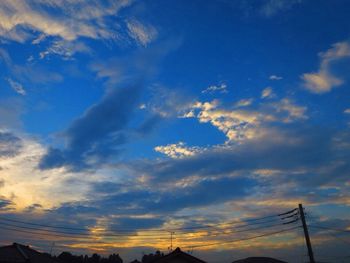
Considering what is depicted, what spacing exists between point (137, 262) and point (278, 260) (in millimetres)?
42664

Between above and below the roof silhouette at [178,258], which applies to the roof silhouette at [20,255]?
above

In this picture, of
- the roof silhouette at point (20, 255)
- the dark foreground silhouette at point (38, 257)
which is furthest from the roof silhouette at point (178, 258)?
the roof silhouette at point (20, 255)

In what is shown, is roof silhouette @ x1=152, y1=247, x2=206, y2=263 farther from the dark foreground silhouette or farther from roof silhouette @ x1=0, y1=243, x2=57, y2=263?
roof silhouette @ x1=0, y1=243, x2=57, y2=263

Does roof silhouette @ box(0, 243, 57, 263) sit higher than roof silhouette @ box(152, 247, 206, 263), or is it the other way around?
roof silhouette @ box(0, 243, 57, 263)

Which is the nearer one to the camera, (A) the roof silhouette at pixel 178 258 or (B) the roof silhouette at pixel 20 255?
(A) the roof silhouette at pixel 178 258

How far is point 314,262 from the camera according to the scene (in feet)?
118

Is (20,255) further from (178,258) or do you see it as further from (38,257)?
(178,258)

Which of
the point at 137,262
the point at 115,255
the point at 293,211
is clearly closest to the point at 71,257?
the point at 115,255

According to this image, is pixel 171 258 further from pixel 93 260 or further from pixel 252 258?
pixel 93 260

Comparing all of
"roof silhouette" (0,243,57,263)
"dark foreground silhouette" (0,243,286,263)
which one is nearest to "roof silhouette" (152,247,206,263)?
"dark foreground silhouette" (0,243,286,263)

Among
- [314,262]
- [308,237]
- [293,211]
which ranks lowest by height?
[314,262]

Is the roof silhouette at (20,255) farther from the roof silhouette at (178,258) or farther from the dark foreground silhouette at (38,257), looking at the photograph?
the roof silhouette at (178,258)

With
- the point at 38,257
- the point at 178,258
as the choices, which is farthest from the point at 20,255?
the point at 178,258

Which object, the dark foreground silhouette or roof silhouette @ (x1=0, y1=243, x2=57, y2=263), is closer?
the dark foreground silhouette
